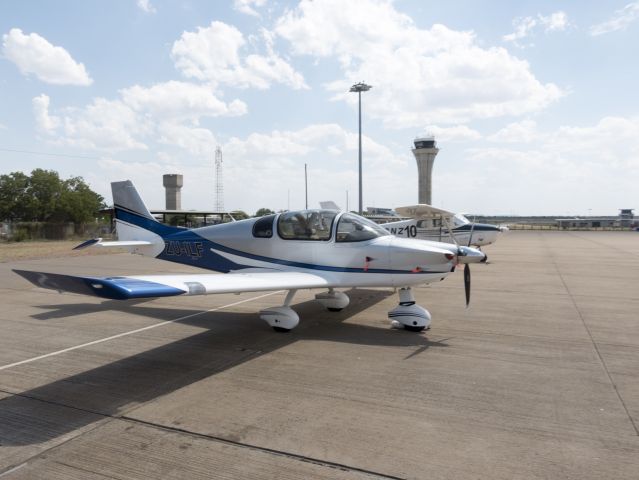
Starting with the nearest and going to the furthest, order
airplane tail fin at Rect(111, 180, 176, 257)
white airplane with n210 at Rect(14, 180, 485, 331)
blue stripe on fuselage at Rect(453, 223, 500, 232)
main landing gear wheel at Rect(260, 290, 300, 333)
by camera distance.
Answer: white airplane with n210 at Rect(14, 180, 485, 331) < main landing gear wheel at Rect(260, 290, 300, 333) < airplane tail fin at Rect(111, 180, 176, 257) < blue stripe on fuselage at Rect(453, 223, 500, 232)

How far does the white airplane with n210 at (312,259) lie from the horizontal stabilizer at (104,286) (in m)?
0.27

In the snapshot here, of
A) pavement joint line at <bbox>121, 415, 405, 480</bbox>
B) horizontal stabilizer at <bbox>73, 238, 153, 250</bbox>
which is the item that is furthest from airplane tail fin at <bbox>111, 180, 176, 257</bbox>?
pavement joint line at <bbox>121, 415, 405, 480</bbox>

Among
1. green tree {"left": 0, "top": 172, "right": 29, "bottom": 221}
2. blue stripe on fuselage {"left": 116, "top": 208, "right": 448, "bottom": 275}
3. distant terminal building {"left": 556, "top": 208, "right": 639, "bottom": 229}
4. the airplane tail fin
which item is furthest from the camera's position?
distant terminal building {"left": 556, "top": 208, "right": 639, "bottom": 229}

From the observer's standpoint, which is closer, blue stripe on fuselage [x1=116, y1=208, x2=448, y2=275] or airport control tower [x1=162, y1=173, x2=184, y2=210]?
blue stripe on fuselage [x1=116, y1=208, x2=448, y2=275]

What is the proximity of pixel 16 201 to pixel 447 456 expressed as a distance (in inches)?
2226

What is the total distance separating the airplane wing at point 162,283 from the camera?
485 centimetres

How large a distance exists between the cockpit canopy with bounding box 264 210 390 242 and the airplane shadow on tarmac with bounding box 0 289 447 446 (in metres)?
1.66

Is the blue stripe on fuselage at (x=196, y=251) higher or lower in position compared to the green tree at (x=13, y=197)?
lower

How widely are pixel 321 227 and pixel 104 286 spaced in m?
4.38

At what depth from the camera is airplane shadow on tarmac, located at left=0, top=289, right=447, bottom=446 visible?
4.41 m

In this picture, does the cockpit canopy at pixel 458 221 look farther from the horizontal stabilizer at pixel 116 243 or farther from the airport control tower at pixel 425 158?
the airport control tower at pixel 425 158

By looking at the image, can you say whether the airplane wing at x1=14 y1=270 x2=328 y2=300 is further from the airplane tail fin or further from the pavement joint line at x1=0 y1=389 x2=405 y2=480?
the airplane tail fin

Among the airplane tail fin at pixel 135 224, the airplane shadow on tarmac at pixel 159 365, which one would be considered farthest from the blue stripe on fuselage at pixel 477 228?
the airplane tail fin at pixel 135 224

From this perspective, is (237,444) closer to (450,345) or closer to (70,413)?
(70,413)
